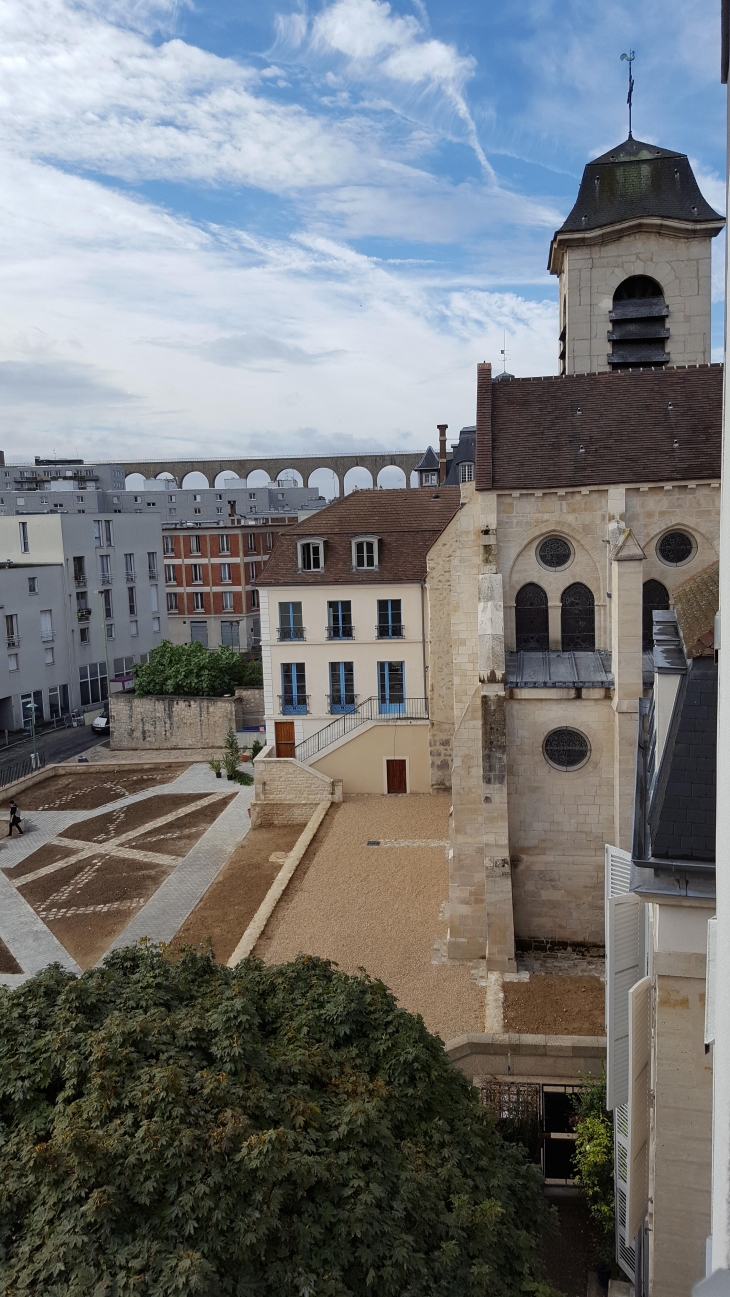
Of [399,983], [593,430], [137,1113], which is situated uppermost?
[593,430]

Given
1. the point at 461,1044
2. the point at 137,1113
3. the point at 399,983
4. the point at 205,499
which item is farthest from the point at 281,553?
the point at 205,499

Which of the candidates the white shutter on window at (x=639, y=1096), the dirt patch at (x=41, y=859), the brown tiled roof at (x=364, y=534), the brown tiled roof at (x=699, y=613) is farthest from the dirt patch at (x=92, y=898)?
the brown tiled roof at (x=699, y=613)

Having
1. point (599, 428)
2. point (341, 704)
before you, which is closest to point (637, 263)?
point (599, 428)

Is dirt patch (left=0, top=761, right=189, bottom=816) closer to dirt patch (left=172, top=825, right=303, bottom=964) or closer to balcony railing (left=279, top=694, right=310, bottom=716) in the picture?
balcony railing (left=279, top=694, right=310, bottom=716)

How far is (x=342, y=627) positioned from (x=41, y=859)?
1094 centimetres

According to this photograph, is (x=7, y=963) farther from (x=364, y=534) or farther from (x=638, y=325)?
(x=638, y=325)

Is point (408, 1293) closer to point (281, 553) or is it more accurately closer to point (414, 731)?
point (414, 731)

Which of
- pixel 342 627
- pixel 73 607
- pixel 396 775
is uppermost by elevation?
pixel 73 607

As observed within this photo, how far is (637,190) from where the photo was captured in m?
20.8

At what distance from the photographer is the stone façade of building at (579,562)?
15.6m

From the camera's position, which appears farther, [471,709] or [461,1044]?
[471,709]

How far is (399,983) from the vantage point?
1506 centimetres

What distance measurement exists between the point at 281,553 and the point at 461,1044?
18461 mm

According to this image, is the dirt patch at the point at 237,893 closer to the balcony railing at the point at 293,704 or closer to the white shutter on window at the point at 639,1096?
the balcony railing at the point at 293,704
